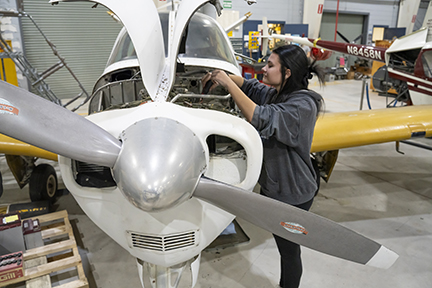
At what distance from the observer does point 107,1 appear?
177 centimetres

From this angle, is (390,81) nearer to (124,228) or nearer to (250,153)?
(250,153)

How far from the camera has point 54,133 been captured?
125 cm

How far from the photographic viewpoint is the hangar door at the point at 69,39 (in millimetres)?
9547

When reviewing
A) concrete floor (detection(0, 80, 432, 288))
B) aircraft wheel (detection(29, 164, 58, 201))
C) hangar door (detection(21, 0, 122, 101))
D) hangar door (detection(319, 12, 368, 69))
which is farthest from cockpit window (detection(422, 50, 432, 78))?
hangar door (detection(319, 12, 368, 69))

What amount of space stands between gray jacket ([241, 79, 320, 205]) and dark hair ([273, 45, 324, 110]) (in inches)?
2.8

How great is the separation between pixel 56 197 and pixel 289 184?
3099 millimetres

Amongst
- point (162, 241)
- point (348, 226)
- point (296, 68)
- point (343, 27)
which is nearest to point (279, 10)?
point (343, 27)

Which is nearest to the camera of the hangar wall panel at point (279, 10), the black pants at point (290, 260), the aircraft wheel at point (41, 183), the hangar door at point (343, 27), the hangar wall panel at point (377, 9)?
the black pants at point (290, 260)

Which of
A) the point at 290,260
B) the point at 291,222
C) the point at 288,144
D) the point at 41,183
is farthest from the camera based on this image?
the point at 41,183

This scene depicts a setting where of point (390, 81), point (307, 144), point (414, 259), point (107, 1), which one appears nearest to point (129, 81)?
point (107, 1)

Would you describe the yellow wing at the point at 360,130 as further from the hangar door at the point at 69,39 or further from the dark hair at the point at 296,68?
the hangar door at the point at 69,39

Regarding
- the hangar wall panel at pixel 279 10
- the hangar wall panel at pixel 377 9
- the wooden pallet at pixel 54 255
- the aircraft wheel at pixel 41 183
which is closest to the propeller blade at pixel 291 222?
the wooden pallet at pixel 54 255

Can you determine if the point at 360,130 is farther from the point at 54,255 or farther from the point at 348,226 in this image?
the point at 54,255

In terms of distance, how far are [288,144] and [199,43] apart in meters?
1.41
